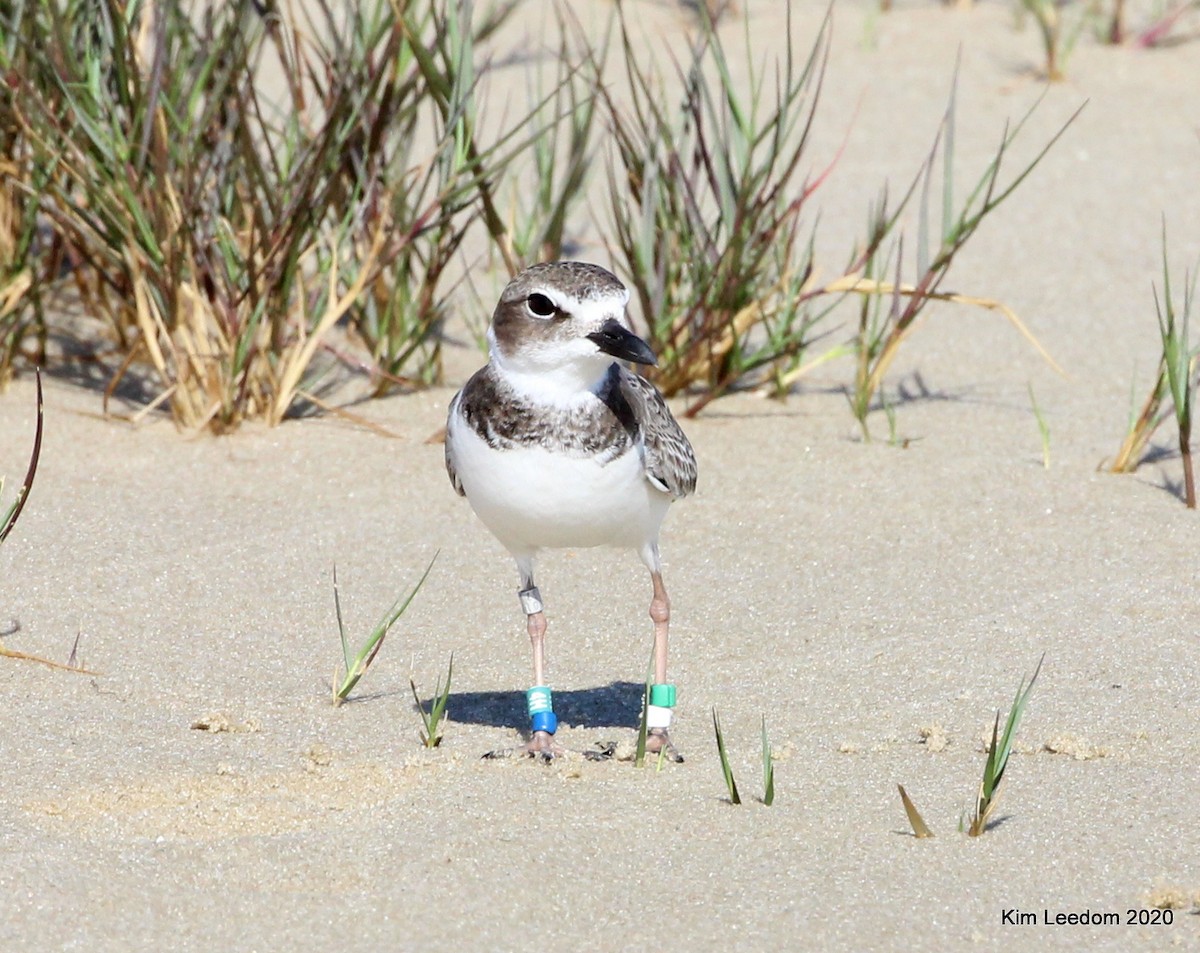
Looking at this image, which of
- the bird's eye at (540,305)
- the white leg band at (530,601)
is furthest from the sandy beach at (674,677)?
the bird's eye at (540,305)

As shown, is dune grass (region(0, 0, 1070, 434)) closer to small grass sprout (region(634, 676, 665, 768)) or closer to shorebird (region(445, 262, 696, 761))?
shorebird (region(445, 262, 696, 761))

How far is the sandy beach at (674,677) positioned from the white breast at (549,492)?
0.51 meters

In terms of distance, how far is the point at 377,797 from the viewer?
11.6 feet

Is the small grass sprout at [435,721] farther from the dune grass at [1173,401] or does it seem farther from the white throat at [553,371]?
the dune grass at [1173,401]

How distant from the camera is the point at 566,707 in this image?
13.9 ft

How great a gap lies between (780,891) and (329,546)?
2.29 meters

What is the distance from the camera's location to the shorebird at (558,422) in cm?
348

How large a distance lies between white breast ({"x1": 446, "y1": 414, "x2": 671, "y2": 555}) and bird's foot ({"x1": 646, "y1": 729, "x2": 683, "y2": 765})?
420mm

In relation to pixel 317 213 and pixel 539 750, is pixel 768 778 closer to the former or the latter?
pixel 539 750

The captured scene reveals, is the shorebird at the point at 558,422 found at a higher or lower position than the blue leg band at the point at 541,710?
higher

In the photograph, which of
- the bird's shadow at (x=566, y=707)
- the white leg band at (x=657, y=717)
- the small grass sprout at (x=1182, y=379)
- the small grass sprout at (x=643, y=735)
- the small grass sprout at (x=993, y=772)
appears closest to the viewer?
the small grass sprout at (x=993, y=772)

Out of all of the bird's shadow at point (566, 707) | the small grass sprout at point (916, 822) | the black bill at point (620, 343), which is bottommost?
the bird's shadow at point (566, 707)

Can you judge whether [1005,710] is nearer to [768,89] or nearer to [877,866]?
[877,866]

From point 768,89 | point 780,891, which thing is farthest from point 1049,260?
point 780,891
